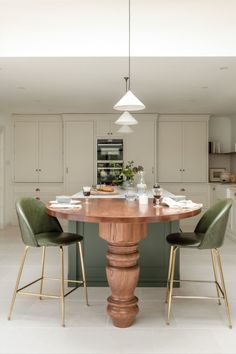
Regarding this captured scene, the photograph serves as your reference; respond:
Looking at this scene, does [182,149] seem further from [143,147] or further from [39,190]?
[39,190]

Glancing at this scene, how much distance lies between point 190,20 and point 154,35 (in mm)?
385

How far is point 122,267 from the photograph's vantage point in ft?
8.84

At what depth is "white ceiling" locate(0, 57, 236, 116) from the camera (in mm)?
3883

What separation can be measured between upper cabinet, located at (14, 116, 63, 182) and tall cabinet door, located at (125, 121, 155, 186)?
59.4 inches

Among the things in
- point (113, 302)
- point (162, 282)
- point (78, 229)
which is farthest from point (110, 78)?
point (113, 302)

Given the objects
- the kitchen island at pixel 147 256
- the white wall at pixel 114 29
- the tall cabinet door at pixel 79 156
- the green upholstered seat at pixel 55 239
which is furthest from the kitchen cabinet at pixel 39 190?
the green upholstered seat at pixel 55 239

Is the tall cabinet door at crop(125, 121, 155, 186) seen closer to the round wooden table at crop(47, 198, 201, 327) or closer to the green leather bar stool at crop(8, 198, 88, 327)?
the green leather bar stool at crop(8, 198, 88, 327)

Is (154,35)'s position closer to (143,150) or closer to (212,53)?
(212,53)

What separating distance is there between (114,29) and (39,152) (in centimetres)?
449

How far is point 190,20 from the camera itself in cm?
359

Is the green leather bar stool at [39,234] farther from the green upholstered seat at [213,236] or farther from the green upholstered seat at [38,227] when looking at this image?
the green upholstered seat at [213,236]

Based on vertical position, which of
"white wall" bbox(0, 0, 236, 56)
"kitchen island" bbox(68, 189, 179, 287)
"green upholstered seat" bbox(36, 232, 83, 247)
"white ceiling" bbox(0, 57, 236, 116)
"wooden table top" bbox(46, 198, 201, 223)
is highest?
"white wall" bbox(0, 0, 236, 56)

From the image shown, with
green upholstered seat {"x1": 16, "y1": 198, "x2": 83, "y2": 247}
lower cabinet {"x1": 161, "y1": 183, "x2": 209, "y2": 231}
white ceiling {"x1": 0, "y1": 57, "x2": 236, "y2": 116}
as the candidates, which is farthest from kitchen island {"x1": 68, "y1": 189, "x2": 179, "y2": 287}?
lower cabinet {"x1": 161, "y1": 183, "x2": 209, "y2": 231}

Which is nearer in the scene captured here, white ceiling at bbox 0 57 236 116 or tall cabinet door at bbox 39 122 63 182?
white ceiling at bbox 0 57 236 116
